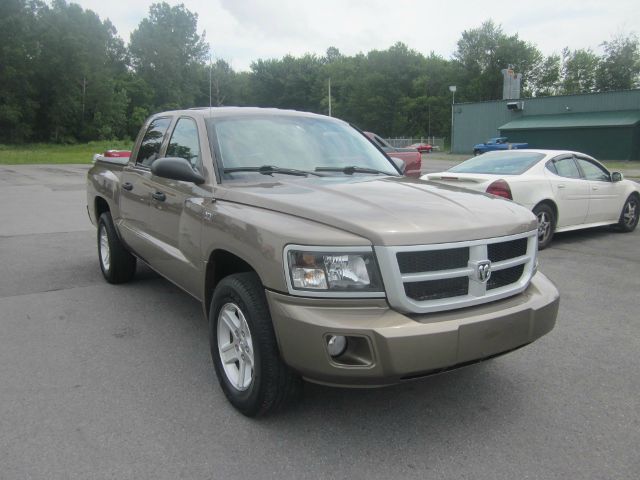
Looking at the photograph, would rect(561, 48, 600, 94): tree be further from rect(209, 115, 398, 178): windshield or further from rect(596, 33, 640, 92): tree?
rect(209, 115, 398, 178): windshield

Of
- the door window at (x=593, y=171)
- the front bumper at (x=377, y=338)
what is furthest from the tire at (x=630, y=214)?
the front bumper at (x=377, y=338)

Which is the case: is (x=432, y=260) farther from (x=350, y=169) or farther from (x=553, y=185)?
(x=553, y=185)

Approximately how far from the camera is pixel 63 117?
69438mm

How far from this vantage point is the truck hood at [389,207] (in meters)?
2.65

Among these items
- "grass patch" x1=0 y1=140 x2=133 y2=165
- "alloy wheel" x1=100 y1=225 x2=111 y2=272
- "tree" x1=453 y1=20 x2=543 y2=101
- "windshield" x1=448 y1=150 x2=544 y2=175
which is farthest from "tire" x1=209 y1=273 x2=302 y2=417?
"tree" x1=453 y1=20 x2=543 y2=101

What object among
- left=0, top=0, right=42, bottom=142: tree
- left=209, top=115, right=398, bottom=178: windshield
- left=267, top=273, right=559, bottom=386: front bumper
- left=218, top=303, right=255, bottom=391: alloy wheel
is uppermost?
left=0, top=0, right=42, bottom=142: tree

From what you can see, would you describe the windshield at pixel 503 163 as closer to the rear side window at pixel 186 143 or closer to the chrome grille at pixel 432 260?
the rear side window at pixel 186 143

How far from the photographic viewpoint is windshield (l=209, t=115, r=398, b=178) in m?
3.80

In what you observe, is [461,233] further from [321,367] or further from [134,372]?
[134,372]

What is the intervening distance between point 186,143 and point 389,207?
1.98 meters

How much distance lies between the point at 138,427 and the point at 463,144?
52965 millimetres

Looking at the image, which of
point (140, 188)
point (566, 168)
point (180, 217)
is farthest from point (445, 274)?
point (566, 168)

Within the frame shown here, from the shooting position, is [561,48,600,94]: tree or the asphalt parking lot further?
[561,48,600,94]: tree

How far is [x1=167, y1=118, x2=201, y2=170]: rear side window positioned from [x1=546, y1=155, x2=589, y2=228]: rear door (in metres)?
5.58
